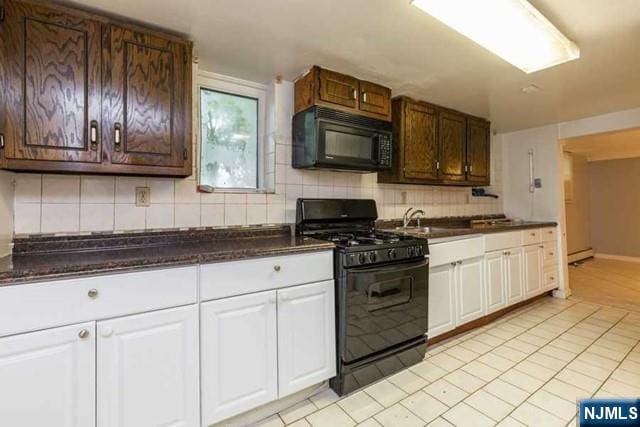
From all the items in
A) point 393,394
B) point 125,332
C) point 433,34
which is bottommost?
point 393,394

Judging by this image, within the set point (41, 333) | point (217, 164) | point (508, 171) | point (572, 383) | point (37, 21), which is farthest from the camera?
point (508, 171)

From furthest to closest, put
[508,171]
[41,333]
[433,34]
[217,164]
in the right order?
[508,171], [217,164], [433,34], [41,333]

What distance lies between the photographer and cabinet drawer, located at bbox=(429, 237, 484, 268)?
237cm

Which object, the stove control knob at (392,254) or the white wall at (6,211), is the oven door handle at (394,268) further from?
the white wall at (6,211)

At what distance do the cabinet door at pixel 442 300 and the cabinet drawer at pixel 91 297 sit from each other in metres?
1.76

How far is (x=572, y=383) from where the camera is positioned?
192 centimetres

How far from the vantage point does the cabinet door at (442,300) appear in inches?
93.3

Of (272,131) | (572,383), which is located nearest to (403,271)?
(572,383)

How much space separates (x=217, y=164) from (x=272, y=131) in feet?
1.59

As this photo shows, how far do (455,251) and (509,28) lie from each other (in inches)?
61.9

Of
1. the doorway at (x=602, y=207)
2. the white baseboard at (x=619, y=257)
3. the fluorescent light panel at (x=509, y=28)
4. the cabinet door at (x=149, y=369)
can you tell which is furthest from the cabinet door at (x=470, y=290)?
the white baseboard at (x=619, y=257)

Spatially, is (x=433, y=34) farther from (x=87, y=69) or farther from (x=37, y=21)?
(x=37, y=21)

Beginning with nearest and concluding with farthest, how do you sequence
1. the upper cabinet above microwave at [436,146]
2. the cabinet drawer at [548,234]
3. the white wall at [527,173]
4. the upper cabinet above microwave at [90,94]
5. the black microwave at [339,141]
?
the upper cabinet above microwave at [90,94] < the black microwave at [339,141] < the upper cabinet above microwave at [436,146] < the cabinet drawer at [548,234] < the white wall at [527,173]

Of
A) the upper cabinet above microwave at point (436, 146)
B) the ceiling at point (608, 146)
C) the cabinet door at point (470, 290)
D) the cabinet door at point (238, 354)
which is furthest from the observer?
the ceiling at point (608, 146)
